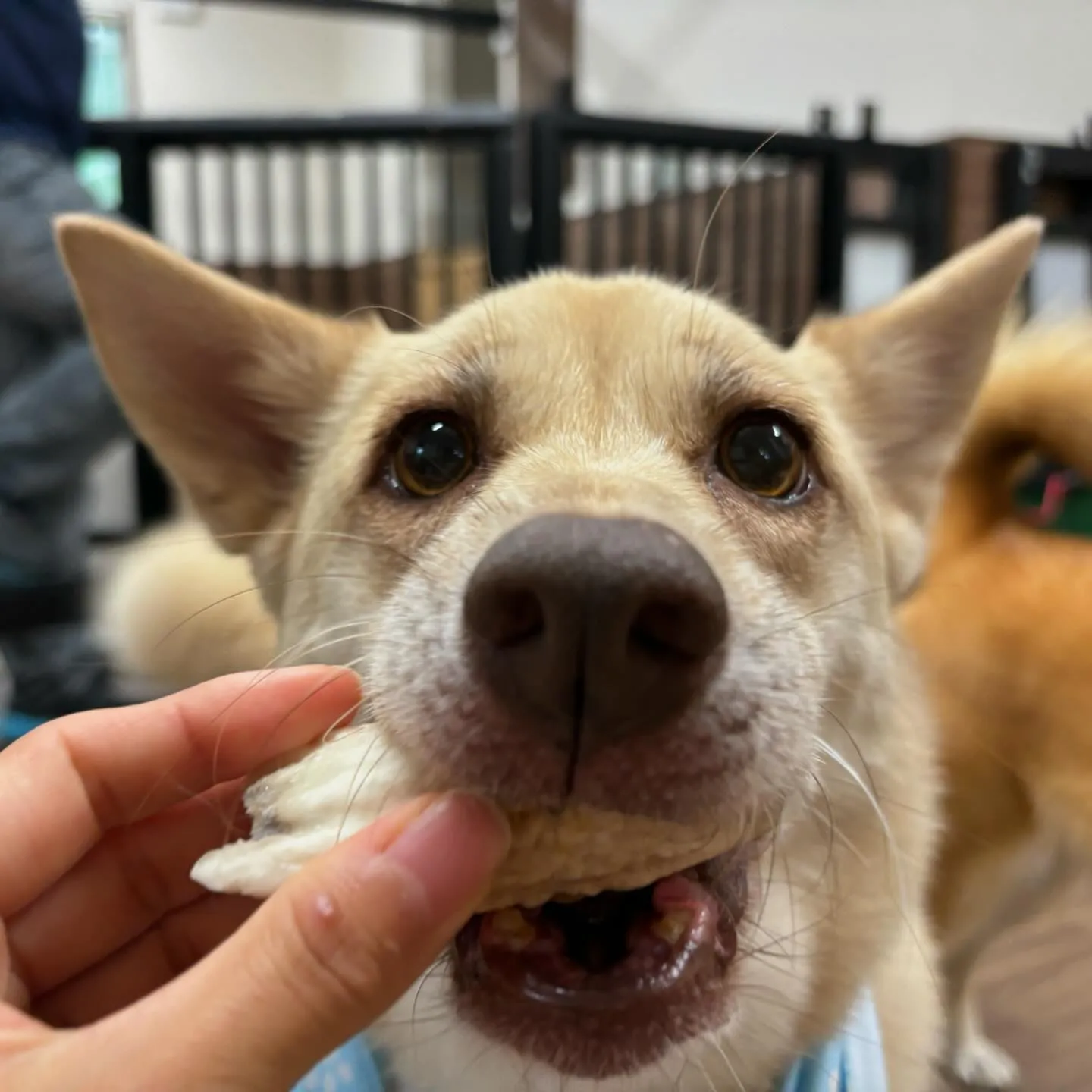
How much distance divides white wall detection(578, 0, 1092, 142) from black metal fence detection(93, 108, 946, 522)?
126 cm

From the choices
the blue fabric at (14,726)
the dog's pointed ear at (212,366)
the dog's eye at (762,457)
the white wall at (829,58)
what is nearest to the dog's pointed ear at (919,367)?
the dog's eye at (762,457)

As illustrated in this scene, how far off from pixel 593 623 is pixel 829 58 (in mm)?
4528

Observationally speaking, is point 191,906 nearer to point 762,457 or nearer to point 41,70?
point 762,457

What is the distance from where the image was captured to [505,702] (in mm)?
607

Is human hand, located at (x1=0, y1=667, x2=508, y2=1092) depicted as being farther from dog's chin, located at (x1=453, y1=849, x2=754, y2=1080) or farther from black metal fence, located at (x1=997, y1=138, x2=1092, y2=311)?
black metal fence, located at (x1=997, y1=138, x2=1092, y2=311)

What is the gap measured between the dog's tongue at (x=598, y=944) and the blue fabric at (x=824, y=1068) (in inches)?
12.3

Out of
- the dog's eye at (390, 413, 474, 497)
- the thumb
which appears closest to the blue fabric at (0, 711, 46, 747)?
the dog's eye at (390, 413, 474, 497)

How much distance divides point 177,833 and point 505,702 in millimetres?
480

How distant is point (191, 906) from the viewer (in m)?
0.97

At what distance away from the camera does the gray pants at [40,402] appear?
201cm

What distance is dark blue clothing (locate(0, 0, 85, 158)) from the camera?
1.97 metres

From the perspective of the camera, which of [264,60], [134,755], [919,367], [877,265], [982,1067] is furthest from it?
[877,265]

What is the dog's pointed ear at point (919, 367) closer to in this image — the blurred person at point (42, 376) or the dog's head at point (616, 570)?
the dog's head at point (616, 570)

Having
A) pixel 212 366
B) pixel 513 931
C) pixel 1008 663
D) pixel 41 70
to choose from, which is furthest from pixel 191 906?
pixel 41 70
